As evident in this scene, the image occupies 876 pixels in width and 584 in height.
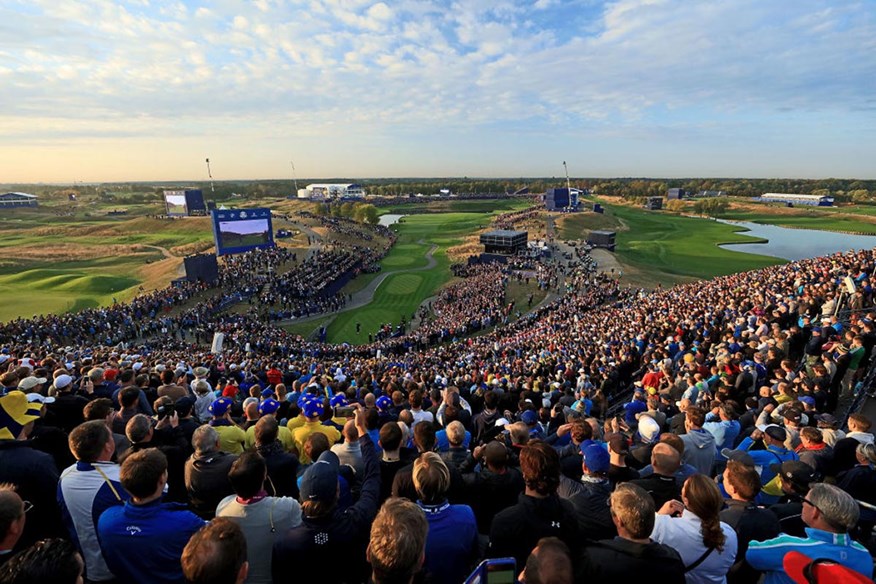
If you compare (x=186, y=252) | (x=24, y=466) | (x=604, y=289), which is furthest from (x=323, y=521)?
→ (x=186, y=252)

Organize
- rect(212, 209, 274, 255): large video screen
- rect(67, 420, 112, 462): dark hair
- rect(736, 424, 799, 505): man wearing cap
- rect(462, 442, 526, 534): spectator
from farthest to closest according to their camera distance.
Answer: rect(212, 209, 274, 255): large video screen
rect(736, 424, 799, 505): man wearing cap
rect(462, 442, 526, 534): spectator
rect(67, 420, 112, 462): dark hair

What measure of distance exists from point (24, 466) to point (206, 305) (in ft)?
114

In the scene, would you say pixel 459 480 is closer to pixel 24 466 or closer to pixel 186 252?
pixel 24 466

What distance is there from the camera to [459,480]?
441 cm

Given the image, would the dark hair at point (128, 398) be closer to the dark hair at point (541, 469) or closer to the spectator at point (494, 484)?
the spectator at point (494, 484)

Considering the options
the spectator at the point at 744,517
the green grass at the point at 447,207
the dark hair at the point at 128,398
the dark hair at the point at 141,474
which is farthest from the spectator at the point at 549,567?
the green grass at the point at 447,207

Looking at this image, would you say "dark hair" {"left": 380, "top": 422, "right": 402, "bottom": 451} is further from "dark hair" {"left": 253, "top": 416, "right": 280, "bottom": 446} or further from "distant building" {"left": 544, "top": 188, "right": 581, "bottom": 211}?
"distant building" {"left": 544, "top": 188, "right": 581, "bottom": 211}

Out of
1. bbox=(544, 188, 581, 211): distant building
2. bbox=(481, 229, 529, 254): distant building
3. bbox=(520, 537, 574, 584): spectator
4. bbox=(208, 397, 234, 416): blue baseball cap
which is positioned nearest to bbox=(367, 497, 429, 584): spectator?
bbox=(520, 537, 574, 584): spectator

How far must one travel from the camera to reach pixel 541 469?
3441mm

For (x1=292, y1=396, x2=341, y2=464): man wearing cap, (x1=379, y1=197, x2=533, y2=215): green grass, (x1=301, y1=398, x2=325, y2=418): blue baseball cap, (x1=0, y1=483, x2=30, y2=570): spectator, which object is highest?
(x1=379, y1=197, x2=533, y2=215): green grass

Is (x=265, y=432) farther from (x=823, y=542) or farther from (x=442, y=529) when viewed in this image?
(x=823, y=542)

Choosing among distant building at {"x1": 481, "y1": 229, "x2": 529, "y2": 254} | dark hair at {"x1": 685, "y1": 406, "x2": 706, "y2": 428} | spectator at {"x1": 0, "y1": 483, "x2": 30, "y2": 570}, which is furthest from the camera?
distant building at {"x1": 481, "y1": 229, "x2": 529, "y2": 254}

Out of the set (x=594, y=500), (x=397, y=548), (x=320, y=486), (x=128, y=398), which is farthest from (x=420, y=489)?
(x=128, y=398)

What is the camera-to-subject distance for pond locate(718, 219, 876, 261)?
69.1m
